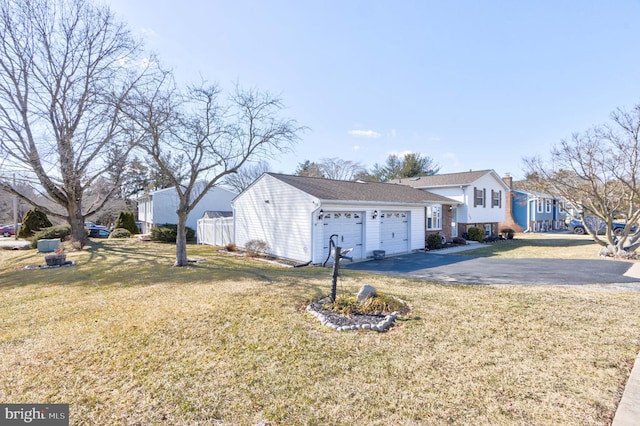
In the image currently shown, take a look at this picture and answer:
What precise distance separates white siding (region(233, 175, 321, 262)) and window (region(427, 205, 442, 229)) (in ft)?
29.9

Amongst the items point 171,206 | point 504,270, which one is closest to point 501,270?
point 504,270

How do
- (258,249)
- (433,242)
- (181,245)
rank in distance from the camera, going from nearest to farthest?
(181,245) < (258,249) < (433,242)

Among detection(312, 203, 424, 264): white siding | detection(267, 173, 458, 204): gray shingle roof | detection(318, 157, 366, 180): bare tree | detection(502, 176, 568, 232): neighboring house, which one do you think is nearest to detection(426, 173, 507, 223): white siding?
detection(267, 173, 458, 204): gray shingle roof

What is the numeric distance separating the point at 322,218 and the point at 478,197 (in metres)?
14.8

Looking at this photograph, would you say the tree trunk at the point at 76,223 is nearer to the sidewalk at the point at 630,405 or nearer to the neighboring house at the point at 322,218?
the neighboring house at the point at 322,218

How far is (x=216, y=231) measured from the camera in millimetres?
19375

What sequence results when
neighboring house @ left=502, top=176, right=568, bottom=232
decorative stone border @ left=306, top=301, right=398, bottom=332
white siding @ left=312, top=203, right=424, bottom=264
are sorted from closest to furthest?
decorative stone border @ left=306, top=301, right=398, bottom=332
white siding @ left=312, top=203, right=424, bottom=264
neighboring house @ left=502, top=176, right=568, bottom=232

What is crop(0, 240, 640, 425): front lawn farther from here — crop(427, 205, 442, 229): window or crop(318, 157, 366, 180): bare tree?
crop(318, 157, 366, 180): bare tree

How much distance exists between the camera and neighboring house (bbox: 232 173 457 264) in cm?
1232

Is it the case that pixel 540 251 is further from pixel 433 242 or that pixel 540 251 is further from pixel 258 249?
pixel 258 249

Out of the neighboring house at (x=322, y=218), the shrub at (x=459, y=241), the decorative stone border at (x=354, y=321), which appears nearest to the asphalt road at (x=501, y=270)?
the neighboring house at (x=322, y=218)

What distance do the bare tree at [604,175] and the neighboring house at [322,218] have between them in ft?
20.1

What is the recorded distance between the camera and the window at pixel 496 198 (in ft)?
76.6

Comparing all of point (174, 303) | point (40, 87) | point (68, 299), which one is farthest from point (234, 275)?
point (40, 87)
